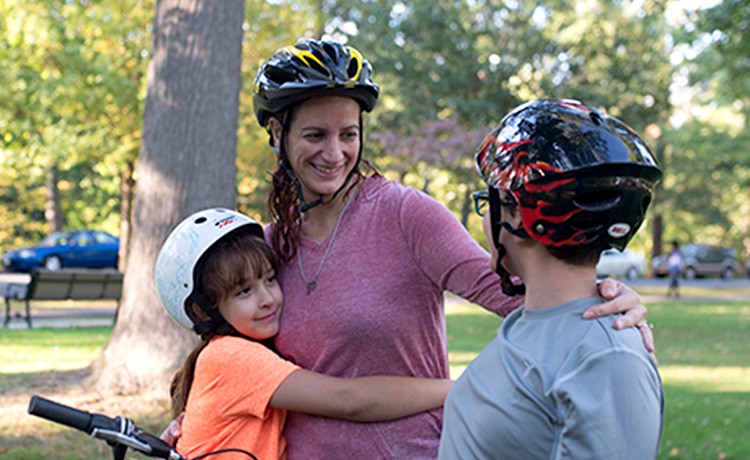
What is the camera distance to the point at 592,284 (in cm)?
191

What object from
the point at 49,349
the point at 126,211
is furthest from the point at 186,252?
the point at 126,211

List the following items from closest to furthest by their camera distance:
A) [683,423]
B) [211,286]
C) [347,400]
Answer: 1. [347,400]
2. [211,286]
3. [683,423]

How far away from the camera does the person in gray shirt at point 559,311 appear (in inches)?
64.2

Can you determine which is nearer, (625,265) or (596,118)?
(596,118)

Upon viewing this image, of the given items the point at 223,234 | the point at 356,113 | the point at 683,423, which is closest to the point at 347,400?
the point at 223,234

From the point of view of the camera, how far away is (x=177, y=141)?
26.8 feet

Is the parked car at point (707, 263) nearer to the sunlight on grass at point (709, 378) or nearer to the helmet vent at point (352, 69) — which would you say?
the sunlight on grass at point (709, 378)

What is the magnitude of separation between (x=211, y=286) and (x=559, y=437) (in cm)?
143

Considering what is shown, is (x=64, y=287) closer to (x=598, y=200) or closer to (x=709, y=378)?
(x=709, y=378)

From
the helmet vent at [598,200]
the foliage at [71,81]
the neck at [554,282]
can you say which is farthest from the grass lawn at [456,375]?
the foliage at [71,81]

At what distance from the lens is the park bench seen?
631 inches

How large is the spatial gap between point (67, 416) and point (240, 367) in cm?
52

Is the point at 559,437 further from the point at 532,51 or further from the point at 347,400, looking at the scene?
the point at 532,51

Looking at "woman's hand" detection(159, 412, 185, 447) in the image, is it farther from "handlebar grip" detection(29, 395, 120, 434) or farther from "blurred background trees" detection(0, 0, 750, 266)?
"blurred background trees" detection(0, 0, 750, 266)
